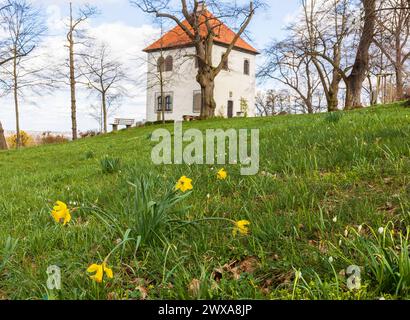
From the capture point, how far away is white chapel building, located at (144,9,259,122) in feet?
140

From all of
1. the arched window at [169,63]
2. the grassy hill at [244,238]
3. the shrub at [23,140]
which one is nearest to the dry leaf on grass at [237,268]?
the grassy hill at [244,238]

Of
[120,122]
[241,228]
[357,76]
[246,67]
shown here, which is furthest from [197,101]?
[241,228]

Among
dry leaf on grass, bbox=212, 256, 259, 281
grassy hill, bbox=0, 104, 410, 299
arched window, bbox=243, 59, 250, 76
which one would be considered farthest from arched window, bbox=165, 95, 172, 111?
dry leaf on grass, bbox=212, 256, 259, 281

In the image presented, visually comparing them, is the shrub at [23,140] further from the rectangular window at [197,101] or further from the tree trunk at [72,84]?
the rectangular window at [197,101]

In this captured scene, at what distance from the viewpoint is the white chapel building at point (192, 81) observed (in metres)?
42.8

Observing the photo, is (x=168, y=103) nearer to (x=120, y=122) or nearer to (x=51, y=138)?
(x=120, y=122)

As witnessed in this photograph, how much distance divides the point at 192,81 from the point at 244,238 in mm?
41965

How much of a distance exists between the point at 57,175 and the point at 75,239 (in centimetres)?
444

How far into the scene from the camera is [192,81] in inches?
1722

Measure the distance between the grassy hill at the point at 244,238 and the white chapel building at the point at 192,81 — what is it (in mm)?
38286

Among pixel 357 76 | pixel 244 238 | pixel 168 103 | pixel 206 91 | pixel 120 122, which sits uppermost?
pixel 168 103

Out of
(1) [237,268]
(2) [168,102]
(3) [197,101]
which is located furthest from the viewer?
(2) [168,102]

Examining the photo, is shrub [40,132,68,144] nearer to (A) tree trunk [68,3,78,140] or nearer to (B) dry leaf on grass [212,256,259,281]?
(A) tree trunk [68,3,78,140]

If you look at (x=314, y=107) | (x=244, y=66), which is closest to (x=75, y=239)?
(x=244, y=66)
